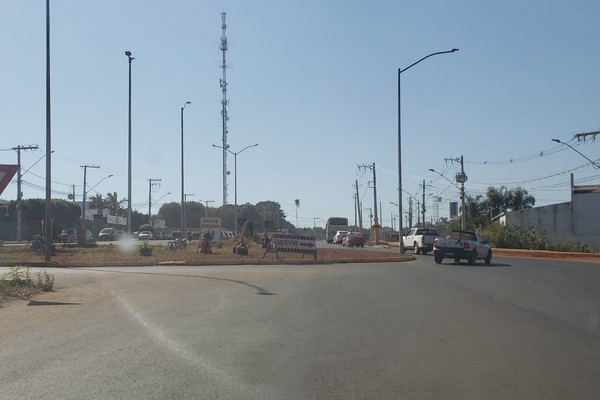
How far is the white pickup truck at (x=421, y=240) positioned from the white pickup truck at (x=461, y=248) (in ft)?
36.2

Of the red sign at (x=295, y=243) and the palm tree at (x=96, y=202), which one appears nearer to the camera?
the red sign at (x=295, y=243)

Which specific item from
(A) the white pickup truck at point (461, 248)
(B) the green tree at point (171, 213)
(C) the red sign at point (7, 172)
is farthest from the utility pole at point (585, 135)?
(B) the green tree at point (171, 213)

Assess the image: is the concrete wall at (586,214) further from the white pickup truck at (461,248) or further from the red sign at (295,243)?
the red sign at (295,243)

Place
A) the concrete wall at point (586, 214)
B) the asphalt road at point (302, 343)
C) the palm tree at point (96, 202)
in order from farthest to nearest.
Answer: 1. the palm tree at point (96, 202)
2. the concrete wall at point (586, 214)
3. the asphalt road at point (302, 343)

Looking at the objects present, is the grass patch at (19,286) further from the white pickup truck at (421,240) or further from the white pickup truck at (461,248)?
the white pickup truck at (421,240)

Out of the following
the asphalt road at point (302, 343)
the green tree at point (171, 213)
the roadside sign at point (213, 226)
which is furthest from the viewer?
the green tree at point (171, 213)

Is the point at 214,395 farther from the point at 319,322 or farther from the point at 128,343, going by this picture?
the point at 319,322

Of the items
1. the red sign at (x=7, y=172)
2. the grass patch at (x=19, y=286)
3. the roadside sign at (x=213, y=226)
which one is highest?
the red sign at (x=7, y=172)

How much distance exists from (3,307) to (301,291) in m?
7.11

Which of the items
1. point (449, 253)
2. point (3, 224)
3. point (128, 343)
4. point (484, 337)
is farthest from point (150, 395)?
point (3, 224)

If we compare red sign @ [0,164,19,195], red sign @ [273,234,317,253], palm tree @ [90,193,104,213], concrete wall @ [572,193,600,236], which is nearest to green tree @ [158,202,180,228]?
palm tree @ [90,193,104,213]

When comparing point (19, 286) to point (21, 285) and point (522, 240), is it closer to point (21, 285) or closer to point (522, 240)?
point (21, 285)

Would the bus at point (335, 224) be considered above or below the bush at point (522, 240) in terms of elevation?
above

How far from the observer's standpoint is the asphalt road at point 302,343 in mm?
7133
